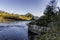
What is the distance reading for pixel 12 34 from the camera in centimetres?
1141

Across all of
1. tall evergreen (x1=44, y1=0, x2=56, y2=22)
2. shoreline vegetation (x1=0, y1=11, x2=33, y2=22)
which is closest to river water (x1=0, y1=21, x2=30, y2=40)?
shoreline vegetation (x1=0, y1=11, x2=33, y2=22)

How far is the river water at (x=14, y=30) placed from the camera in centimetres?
1081

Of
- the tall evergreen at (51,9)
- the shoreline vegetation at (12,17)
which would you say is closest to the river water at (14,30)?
the shoreline vegetation at (12,17)

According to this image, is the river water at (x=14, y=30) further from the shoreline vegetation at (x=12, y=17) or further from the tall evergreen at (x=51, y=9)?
the tall evergreen at (x=51, y=9)

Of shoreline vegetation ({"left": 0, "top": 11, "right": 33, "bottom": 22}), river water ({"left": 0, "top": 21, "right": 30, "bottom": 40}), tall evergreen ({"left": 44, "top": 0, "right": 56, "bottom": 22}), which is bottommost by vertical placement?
river water ({"left": 0, "top": 21, "right": 30, "bottom": 40})

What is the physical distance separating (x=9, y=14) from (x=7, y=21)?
0.55 meters

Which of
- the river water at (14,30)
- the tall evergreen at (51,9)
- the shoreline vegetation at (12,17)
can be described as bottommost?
the river water at (14,30)

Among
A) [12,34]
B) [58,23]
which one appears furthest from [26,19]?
[58,23]

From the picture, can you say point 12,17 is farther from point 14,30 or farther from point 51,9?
point 51,9

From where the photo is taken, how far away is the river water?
1081cm

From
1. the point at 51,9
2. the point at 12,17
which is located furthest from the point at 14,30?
the point at 51,9

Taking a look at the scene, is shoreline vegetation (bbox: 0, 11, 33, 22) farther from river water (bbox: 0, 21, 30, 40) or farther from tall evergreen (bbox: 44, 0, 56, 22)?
tall evergreen (bbox: 44, 0, 56, 22)

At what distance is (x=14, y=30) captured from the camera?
12125mm

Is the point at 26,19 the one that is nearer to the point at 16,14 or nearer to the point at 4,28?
the point at 16,14
